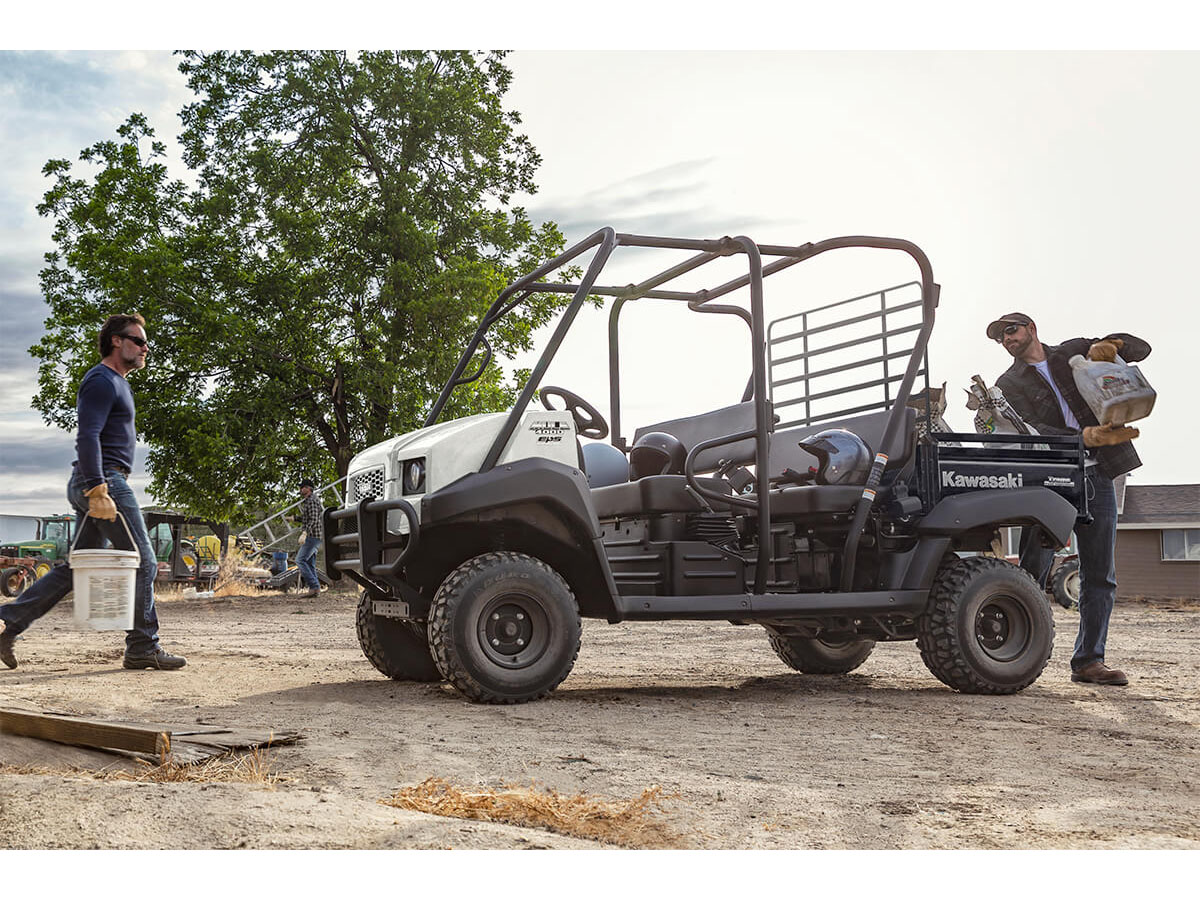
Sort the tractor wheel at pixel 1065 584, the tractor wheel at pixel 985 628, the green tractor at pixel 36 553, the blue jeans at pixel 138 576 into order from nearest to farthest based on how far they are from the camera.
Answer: the blue jeans at pixel 138 576, the tractor wheel at pixel 985 628, the tractor wheel at pixel 1065 584, the green tractor at pixel 36 553

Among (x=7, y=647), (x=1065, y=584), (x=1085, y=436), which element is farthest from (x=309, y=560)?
(x=1085, y=436)

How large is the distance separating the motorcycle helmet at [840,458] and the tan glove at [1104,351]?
64.0 inches

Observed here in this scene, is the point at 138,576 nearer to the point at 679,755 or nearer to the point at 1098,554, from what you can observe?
the point at 679,755

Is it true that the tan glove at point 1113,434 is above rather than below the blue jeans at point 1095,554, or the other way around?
above

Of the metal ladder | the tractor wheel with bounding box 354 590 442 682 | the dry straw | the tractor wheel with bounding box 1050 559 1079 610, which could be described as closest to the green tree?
the metal ladder

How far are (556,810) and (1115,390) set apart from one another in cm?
541

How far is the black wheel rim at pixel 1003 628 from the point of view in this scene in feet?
24.7

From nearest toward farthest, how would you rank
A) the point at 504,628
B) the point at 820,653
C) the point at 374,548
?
the point at 504,628 < the point at 374,548 < the point at 820,653

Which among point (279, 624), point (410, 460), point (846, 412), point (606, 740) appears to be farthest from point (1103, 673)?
point (279, 624)

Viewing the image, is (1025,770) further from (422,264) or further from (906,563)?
(422,264)

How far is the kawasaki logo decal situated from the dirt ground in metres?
1.32

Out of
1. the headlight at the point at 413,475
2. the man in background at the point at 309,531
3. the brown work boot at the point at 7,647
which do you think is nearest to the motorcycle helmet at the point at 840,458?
the headlight at the point at 413,475

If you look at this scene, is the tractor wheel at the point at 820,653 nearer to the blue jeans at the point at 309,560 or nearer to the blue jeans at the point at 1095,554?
the blue jeans at the point at 1095,554

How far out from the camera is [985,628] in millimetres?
7582
